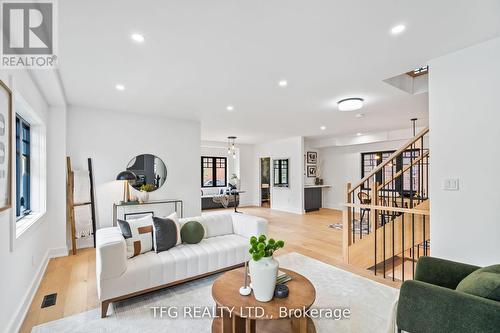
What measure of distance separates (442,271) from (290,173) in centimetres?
657

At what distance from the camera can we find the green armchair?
1242mm

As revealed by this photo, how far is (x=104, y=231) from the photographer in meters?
2.77

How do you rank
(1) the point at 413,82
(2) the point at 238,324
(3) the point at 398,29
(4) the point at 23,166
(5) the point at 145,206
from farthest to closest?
1. (5) the point at 145,206
2. (1) the point at 413,82
3. (4) the point at 23,166
4. (3) the point at 398,29
5. (2) the point at 238,324

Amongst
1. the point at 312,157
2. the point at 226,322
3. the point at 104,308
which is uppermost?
the point at 312,157

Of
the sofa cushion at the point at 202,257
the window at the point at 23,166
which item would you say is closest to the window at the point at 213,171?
the window at the point at 23,166

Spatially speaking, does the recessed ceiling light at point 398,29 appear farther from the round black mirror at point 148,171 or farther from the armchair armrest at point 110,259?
the round black mirror at point 148,171

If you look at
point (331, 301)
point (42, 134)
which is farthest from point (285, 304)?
point (42, 134)

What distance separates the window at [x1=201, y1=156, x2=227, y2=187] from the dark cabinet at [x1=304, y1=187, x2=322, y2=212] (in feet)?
10.8

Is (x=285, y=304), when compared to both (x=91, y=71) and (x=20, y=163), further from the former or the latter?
(x=20, y=163)

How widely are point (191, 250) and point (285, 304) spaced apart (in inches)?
59.6

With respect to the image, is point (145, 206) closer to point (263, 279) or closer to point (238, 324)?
point (238, 324)

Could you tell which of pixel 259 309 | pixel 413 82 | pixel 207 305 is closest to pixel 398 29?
pixel 413 82

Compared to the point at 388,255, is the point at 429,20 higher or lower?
higher

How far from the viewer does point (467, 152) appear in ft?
7.63
